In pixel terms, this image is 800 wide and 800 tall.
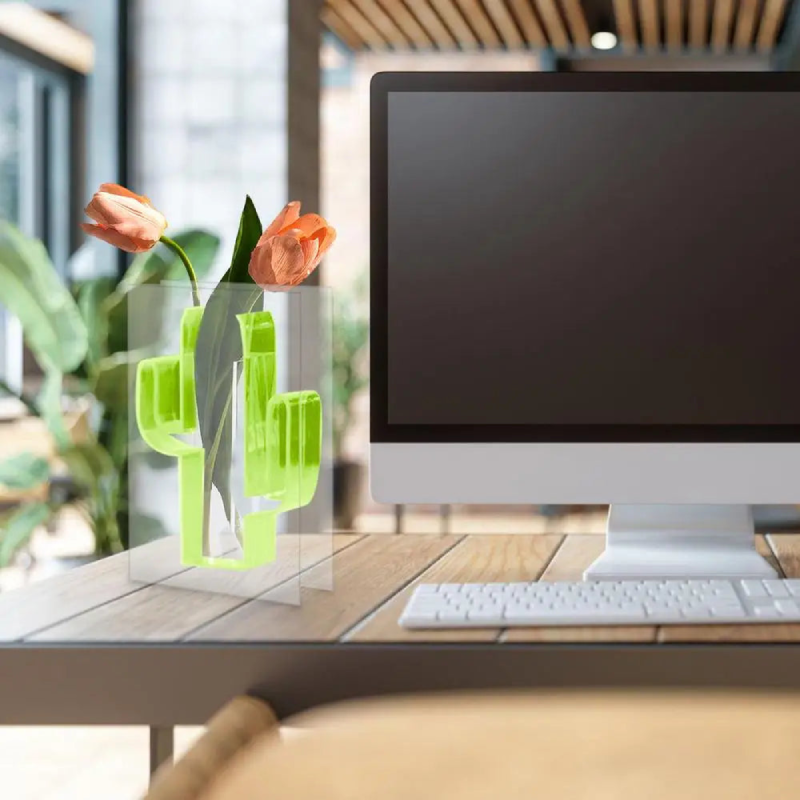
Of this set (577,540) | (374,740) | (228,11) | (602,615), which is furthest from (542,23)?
(374,740)

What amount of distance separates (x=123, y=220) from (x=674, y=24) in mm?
5096

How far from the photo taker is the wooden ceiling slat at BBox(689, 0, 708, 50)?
5205mm

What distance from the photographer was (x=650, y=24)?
5.45m

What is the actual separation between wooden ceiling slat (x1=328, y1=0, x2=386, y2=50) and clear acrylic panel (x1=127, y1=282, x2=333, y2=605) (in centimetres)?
458

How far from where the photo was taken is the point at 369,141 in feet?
3.39

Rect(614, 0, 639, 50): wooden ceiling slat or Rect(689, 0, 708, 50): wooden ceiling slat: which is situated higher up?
Rect(689, 0, 708, 50): wooden ceiling slat

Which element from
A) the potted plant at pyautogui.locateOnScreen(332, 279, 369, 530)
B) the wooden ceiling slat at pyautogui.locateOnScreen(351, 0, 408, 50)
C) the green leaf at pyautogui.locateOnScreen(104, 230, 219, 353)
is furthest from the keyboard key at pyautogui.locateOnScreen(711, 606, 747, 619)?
the wooden ceiling slat at pyautogui.locateOnScreen(351, 0, 408, 50)

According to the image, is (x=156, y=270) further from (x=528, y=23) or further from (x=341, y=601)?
(x=528, y=23)

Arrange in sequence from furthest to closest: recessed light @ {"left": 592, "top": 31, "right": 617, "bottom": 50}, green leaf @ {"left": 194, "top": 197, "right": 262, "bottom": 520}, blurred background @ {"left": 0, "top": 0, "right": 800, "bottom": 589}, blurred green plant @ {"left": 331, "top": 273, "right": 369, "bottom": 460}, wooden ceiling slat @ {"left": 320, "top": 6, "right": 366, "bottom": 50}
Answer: recessed light @ {"left": 592, "top": 31, "right": 617, "bottom": 50} < wooden ceiling slat @ {"left": 320, "top": 6, "right": 366, "bottom": 50} < blurred green plant @ {"left": 331, "top": 273, "right": 369, "bottom": 460} < blurred background @ {"left": 0, "top": 0, "right": 800, "bottom": 589} < green leaf @ {"left": 194, "top": 197, "right": 262, "bottom": 520}

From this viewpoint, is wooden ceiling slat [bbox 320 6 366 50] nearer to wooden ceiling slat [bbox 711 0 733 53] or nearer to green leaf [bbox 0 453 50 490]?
wooden ceiling slat [bbox 711 0 733 53]

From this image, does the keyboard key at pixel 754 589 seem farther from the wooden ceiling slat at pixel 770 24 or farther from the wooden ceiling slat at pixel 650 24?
the wooden ceiling slat at pixel 770 24

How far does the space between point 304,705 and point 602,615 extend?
0.22 m

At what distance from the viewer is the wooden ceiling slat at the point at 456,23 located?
521 centimetres

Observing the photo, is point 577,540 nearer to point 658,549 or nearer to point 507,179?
point 658,549
